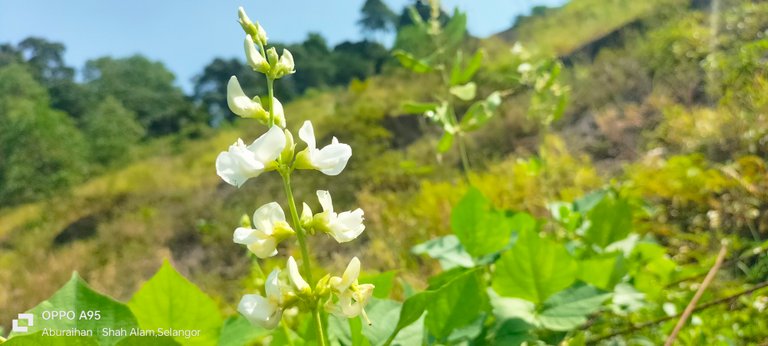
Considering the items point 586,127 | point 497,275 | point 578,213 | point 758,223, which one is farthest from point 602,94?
point 497,275

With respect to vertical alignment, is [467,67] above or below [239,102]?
above

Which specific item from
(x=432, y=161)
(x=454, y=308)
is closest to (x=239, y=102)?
(x=454, y=308)

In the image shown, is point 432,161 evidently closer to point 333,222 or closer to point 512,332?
point 512,332

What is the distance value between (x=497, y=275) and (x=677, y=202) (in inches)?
58.2

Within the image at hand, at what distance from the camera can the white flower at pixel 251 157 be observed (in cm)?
31

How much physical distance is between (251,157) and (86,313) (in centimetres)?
15

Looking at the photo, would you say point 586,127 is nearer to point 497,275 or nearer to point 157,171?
point 497,275

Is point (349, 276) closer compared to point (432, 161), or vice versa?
point (349, 276)

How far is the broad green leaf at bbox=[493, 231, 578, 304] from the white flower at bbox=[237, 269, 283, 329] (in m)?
0.28

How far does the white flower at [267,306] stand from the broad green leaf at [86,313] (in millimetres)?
87

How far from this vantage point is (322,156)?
1.14ft

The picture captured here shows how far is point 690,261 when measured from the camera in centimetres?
142

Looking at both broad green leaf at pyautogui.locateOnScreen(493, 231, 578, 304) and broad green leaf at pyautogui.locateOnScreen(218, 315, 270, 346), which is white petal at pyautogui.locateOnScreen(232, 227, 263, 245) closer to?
broad green leaf at pyautogui.locateOnScreen(218, 315, 270, 346)

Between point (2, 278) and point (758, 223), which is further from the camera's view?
point (2, 278)
